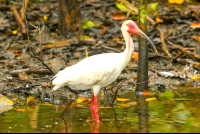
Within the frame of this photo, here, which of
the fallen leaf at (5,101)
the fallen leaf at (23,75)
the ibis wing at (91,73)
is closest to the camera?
the ibis wing at (91,73)

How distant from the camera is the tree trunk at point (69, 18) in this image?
1278cm

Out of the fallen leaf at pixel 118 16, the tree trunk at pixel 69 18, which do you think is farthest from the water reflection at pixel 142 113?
the fallen leaf at pixel 118 16

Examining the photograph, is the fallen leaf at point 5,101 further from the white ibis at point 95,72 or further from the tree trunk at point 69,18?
the tree trunk at point 69,18

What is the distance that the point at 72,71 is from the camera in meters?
7.20

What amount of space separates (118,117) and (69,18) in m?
6.82

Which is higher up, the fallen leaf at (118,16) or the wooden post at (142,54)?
the fallen leaf at (118,16)

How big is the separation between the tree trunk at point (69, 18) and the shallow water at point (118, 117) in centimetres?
535

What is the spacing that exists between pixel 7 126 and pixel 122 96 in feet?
10.4

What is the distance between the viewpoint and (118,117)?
6.86 m

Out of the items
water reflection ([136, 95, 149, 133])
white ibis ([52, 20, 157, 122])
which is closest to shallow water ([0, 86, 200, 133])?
water reflection ([136, 95, 149, 133])

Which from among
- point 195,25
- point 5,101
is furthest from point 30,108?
point 195,25

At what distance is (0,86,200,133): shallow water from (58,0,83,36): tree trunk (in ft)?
17.6

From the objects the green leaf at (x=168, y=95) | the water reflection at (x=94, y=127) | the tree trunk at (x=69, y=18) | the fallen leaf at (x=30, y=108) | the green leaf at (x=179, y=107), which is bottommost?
the water reflection at (x=94, y=127)

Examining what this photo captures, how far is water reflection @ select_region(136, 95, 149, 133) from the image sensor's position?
615 cm
